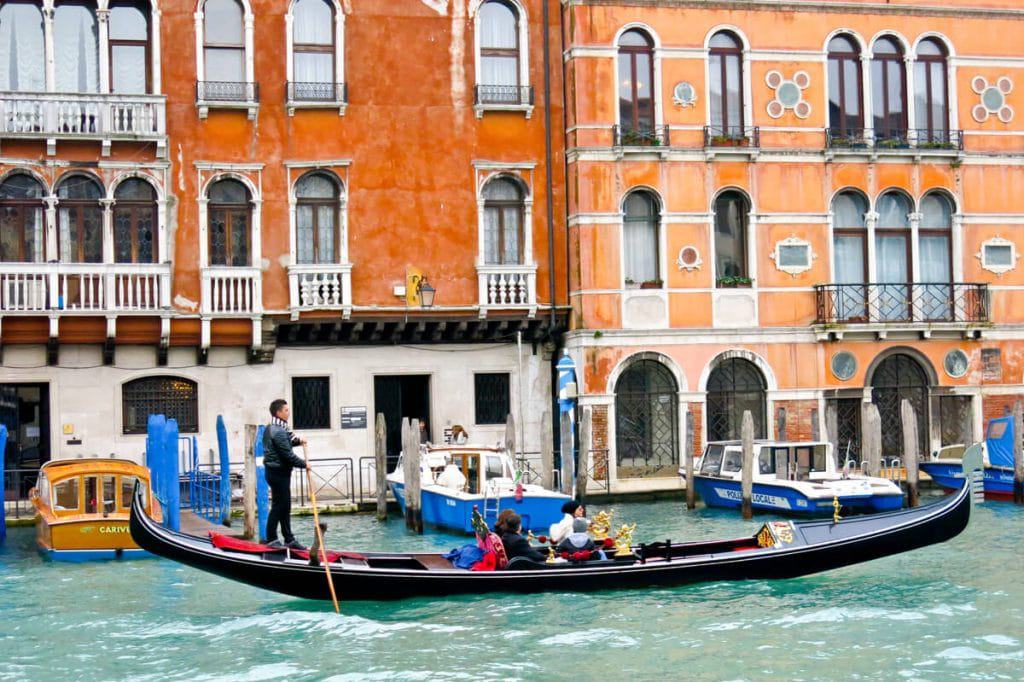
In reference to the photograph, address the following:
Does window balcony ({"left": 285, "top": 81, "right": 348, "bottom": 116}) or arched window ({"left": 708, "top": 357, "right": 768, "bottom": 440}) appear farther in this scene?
arched window ({"left": 708, "top": 357, "right": 768, "bottom": 440})

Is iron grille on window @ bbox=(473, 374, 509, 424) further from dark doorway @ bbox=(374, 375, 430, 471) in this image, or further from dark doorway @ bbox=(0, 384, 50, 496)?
dark doorway @ bbox=(0, 384, 50, 496)

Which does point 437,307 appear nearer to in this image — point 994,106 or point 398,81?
point 398,81

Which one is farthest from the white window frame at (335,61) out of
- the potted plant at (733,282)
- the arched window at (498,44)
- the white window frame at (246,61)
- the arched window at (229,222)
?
the potted plant at (733,282)

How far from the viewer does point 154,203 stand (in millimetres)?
20297

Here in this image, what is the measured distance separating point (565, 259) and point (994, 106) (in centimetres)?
684

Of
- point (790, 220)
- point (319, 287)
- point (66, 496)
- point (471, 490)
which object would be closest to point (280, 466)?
point (66, 496)

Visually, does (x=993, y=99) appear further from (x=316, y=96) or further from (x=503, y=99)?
(x=316, y=96)

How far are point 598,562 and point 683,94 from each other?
33.1 ft

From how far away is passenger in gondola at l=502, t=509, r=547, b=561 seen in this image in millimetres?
13281

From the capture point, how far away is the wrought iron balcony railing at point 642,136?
21547 mm

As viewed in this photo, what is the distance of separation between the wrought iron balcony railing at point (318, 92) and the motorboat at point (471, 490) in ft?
16.0

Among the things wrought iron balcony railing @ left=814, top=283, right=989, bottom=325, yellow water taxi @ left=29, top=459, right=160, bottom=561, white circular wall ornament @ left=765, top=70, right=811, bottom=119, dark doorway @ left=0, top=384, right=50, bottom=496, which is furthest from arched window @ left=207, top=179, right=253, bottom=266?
wrought iron balcony railing @ left=814, top=283, right=989, bottom=325

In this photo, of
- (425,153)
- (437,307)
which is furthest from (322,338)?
(425,153)

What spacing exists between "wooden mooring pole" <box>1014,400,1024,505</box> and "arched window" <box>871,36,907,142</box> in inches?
176
